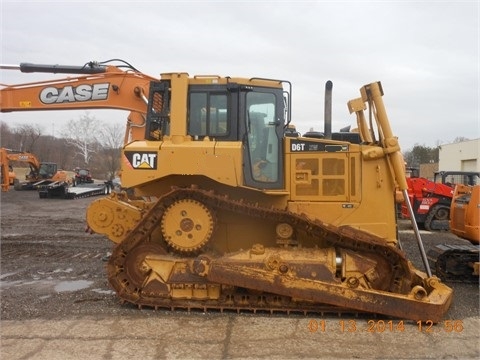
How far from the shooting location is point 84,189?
2897 centimetres

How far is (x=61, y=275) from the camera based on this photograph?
8.18 meters

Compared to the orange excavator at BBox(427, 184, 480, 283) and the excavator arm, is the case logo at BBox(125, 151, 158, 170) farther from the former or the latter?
the orange excavator at BBox(427, 184, 480, 283)

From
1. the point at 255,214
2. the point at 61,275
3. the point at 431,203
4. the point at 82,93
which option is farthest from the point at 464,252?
the point at 431,203

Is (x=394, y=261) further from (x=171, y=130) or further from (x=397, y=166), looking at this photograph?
(x=171, y=130)

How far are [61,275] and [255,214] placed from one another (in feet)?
13.4

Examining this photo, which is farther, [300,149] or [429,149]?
[429,149]

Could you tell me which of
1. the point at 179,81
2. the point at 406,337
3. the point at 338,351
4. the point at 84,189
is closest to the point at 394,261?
the point at 406,337

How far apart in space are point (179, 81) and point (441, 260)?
18.6 ft

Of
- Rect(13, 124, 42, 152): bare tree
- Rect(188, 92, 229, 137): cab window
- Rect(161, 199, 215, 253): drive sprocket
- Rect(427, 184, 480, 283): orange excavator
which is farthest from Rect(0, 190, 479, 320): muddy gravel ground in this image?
Rect(13, 124, 42, 152): bare tree

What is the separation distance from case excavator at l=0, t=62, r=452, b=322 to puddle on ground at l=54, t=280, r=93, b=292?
114 cm

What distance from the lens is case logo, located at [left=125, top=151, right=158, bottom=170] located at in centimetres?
622

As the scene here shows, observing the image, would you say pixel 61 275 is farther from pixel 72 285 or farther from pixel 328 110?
pixel 328 110

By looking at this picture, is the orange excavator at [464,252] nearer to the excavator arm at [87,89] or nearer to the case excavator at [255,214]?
the case excavator at [255,214]

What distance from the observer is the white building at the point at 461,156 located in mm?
41941
